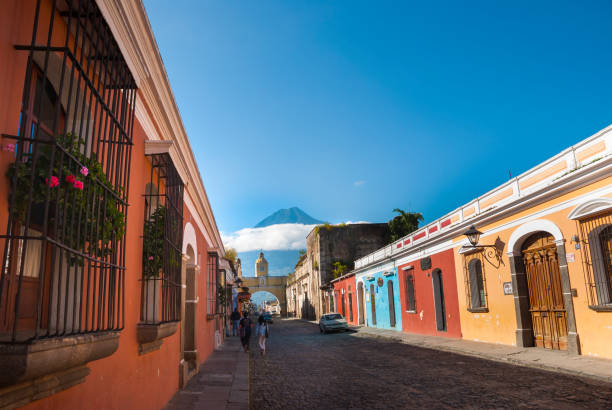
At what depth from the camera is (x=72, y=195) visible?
9.83 ft

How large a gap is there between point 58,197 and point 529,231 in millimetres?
11906

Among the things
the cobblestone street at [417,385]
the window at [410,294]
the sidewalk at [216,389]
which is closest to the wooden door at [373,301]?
the window at [410,294]

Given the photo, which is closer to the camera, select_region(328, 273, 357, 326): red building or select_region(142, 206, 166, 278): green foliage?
select_region(142, 206, 166, 278): green foliage

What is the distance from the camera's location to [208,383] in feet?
28.9

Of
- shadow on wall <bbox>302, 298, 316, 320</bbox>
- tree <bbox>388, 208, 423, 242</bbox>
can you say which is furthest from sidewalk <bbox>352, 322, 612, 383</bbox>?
shadow on wall <bbox>302, 298, 316, 320</bbox>

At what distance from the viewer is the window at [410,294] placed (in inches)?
A: 846

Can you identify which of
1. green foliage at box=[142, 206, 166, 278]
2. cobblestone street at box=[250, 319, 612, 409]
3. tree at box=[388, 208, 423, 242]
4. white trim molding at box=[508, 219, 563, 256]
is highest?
tree at box=[388, 208, 423, 242]

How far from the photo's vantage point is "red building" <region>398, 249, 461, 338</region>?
17.1 m

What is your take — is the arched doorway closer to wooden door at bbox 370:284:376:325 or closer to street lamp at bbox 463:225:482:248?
wooden door at bbox 370:284:376:325

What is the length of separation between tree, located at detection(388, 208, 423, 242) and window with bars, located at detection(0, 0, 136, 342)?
3536cm

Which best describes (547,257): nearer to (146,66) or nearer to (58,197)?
(146,66)

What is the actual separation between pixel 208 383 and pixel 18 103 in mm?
7342

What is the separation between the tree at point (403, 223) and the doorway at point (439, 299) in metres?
19.2

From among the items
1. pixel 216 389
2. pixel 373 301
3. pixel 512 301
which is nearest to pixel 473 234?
pixel 512 301
